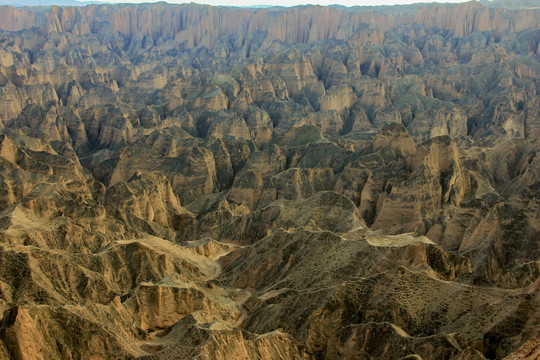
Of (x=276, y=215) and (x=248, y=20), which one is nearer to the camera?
(x=276, y=215)

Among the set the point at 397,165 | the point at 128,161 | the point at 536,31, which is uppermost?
the point at 536,31

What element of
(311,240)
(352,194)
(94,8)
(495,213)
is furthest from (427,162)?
(94,8)

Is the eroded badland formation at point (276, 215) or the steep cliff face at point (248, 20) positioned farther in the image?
the steep cliff face at point (248, 20)

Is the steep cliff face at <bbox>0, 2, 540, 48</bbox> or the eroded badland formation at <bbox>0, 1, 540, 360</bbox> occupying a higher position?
the steep cliff face at <bbox>0, 2, 540, 48</bbox>

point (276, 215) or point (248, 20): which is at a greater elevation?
point (248, 20)

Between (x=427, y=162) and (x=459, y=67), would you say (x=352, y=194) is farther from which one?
(x=459, y=67)

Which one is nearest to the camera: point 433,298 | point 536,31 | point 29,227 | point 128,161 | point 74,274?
point 433,298

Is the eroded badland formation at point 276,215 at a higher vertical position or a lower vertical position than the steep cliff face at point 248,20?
lower

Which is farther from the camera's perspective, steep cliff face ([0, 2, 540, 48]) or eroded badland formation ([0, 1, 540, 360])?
steep cliff face ([0, 2, 540, 48])
